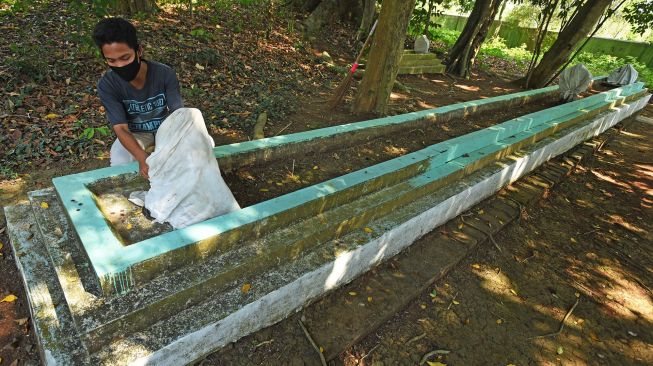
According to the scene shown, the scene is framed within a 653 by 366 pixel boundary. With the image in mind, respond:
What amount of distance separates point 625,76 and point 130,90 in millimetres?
12804

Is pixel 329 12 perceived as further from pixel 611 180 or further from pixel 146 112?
pixel 146 112

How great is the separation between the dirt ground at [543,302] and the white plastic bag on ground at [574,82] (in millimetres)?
4057

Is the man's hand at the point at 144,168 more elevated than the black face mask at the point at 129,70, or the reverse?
the black face mask at the point at 129,70

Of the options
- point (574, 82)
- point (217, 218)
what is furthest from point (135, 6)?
point (574, 82)

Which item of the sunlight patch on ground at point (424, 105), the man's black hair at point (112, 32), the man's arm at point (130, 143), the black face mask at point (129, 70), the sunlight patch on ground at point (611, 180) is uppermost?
the man's black hair at point (112, 32)

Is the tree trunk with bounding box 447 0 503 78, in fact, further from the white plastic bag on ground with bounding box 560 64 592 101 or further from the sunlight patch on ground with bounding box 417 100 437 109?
the sunlight patch on ground with bounding box 417 100 437 109

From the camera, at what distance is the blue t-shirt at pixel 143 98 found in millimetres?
2246

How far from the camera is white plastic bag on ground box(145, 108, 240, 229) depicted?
80.7 inches

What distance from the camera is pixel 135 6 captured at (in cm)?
686

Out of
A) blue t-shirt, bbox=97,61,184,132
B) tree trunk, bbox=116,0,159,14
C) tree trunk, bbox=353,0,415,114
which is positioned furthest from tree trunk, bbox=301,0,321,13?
blue t-shirt, bbox=97,61,184,132

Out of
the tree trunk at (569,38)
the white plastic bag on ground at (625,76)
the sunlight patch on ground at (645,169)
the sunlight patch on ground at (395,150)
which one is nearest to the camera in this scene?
the sunlight patch on ground at (395,150)

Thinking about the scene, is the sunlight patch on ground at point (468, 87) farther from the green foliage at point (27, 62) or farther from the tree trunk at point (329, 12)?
the green foliage at point (27, 62)

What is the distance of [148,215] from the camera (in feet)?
7.18

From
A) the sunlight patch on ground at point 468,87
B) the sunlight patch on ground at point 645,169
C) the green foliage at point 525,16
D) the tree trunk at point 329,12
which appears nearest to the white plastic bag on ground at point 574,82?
the sunlight patch on ground at point 468,87
